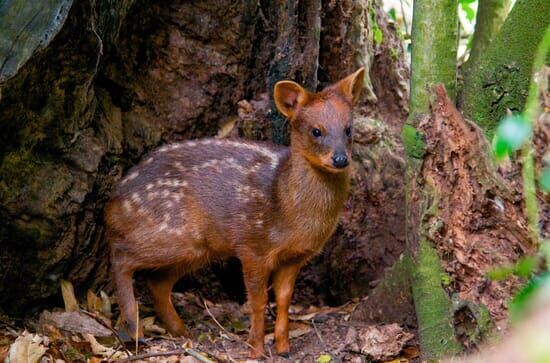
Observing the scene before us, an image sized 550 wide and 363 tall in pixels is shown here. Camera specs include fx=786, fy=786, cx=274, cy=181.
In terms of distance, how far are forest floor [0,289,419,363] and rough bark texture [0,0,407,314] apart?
291mm

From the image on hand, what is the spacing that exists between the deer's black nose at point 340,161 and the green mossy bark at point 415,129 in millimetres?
484

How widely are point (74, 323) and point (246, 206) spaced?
1.32m

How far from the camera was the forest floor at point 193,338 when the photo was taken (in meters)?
4.57

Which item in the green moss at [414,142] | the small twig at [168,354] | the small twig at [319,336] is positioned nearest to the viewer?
the green moss at [414,142]

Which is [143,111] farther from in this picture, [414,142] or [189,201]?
[414,142]

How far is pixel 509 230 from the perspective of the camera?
→ 11.9 ft

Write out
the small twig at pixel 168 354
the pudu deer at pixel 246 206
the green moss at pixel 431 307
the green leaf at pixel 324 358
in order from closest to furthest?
the green moss at pixel 431 307 < the small twig at pixel 168 354 < the green leaf at pixel 324 358 < the pudu deer at pixel 246 206

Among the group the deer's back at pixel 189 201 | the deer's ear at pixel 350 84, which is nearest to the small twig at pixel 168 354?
the deer's back at pixel 189 201

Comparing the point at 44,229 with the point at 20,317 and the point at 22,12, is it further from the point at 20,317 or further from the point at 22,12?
the point at 22,12

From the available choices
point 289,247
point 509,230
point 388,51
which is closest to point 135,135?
point 289,247

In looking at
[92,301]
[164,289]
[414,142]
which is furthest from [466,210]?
[92,301]

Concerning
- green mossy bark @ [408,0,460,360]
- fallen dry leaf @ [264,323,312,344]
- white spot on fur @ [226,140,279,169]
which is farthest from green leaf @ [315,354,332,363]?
white spot on fur @ [226,140,279,169]

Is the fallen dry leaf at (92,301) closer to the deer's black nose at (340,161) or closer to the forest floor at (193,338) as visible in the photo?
the forest floor at (193,338)

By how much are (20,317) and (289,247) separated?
179 cm
